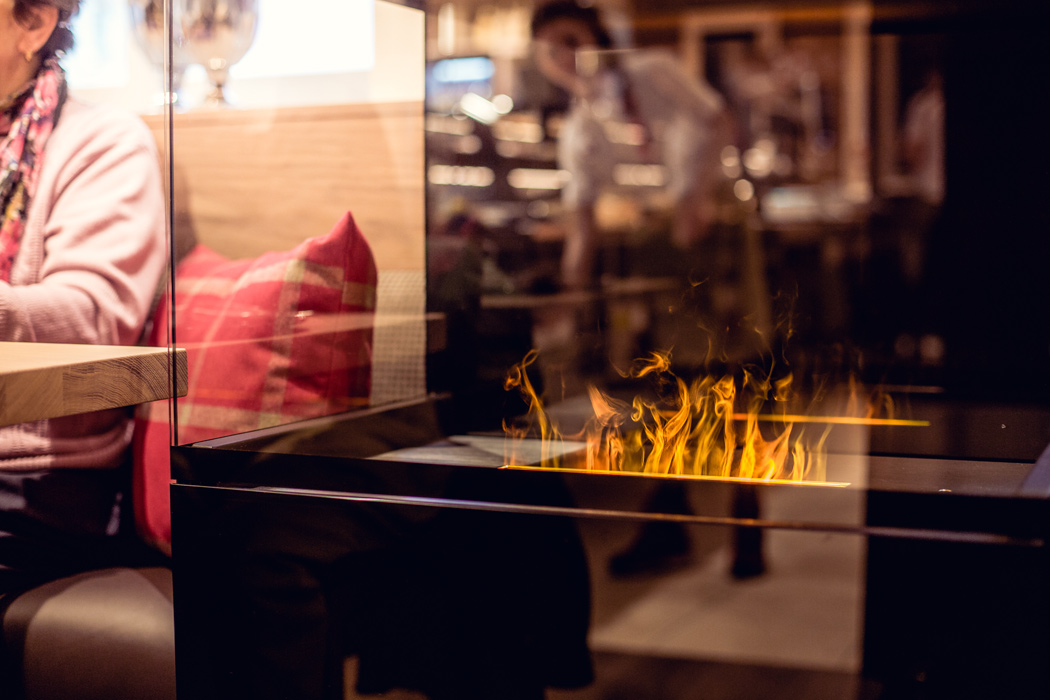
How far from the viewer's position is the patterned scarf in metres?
1.24

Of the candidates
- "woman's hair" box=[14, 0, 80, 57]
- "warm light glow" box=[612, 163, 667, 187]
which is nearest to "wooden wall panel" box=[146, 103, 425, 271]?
"woman's hair" box=[14, 0, 80, 57]

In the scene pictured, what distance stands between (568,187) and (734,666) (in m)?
2.65

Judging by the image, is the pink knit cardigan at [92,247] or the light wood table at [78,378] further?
the pink knit cardigan at [92,247]

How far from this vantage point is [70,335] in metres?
1.19

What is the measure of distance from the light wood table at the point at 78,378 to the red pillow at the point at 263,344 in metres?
0.14

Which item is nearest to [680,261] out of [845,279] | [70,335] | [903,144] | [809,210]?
[845,279]

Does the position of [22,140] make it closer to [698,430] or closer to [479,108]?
[698,430]

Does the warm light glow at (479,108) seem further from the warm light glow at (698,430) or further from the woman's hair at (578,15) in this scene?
the warm light glow at (698,430)

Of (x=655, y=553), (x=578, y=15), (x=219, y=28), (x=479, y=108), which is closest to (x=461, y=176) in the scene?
(x=578, y=15)

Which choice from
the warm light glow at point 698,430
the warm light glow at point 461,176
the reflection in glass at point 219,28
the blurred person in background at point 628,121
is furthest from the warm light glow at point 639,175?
the reflection in glass at point 219,28

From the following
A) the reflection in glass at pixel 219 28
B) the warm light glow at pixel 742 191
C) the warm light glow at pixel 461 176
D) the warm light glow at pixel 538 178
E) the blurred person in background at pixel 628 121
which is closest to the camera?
the reflection in glass at pixel 219 28

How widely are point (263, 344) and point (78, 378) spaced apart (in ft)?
1.04

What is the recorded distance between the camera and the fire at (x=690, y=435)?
1046 millimetres

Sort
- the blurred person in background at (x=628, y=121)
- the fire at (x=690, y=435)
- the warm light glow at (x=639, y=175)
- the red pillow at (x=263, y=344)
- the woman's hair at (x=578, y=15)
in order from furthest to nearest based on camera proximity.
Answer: the warm light glow at (x=639, y=175) → the blurred person in background at (x=628, y=121) → the woman's hair at (x=578, y=15) → the red pillow at (x=263, y=344) → the fire at (x=690, y=435)
